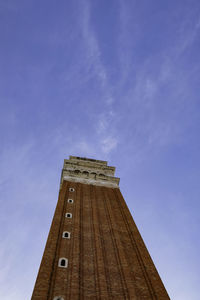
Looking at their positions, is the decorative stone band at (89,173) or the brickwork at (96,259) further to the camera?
the decorative stone band at (89,173)

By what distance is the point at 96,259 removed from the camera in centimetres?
1802

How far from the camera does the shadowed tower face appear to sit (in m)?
15.1

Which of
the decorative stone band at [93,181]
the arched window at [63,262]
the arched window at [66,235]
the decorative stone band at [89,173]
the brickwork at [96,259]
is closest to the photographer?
the brickwork at [96,259]

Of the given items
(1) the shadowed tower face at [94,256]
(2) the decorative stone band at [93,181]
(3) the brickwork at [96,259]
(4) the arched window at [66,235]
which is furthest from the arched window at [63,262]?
(2) the decorative stone band at [93,181]

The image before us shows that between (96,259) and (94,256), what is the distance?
0.35 m

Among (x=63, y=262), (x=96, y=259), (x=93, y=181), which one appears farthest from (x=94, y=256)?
(x=93, y=181)

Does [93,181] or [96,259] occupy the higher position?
[93,181]

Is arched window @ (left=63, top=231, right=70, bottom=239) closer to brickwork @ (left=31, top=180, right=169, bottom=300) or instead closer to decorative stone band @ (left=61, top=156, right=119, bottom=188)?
brickwork @ (left=31, top=180, right=169, bottom=300)

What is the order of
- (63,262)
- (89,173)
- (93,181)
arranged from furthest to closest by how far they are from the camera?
1. (89,173)
2. (93,181)
3. (63,262)

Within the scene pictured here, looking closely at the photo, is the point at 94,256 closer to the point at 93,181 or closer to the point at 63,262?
the point at 63,262

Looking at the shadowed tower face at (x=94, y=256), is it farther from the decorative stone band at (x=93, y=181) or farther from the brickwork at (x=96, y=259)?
the decorative stone band at (x=93, y=181)

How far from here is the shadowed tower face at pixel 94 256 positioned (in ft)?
49.6

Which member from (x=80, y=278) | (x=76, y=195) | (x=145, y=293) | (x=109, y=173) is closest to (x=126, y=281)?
(x=145, y=293)

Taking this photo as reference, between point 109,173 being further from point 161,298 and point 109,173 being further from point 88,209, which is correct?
point 161,298
